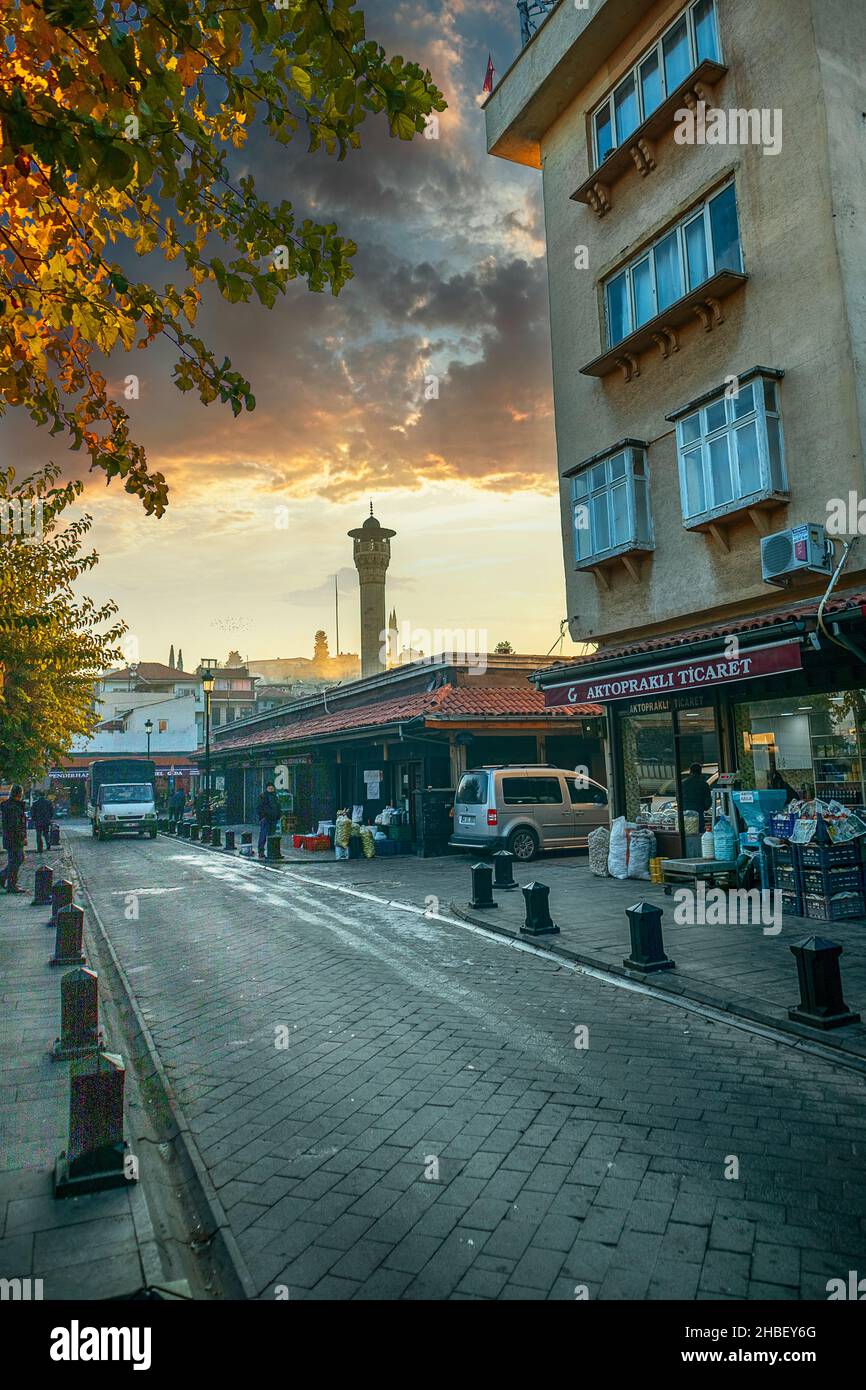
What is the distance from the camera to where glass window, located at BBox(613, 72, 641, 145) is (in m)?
14.0

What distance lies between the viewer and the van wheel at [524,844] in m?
17.0

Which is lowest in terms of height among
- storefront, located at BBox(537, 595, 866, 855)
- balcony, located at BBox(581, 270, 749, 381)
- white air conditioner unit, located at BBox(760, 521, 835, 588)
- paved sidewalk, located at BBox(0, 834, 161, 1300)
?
paved sidewalk, located at BBox(0, 834, 161, 1300)

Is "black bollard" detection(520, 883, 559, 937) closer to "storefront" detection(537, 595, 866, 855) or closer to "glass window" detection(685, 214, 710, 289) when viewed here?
"storefront" detection(537, 595, 866, 855)

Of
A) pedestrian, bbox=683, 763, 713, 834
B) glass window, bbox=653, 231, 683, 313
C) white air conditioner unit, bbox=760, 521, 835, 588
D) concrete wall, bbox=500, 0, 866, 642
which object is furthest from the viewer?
glass window, bbox=653, 231, 683, 313

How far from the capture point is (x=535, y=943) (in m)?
8.88

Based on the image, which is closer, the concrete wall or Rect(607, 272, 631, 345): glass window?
the concrete wall

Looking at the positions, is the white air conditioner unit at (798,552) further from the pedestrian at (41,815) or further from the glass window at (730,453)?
the pedestrian at (41,815)

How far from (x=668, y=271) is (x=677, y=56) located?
3422 mm

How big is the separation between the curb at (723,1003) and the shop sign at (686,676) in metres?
3.97

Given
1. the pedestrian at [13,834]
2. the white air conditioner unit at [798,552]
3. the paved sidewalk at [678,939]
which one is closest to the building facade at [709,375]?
the white air conditioner unit at [798,552]

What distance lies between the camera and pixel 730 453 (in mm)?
11531

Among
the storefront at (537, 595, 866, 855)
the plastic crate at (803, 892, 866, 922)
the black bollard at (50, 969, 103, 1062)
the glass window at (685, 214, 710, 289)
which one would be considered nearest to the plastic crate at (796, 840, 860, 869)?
the plastic crate at (803, 892, 866, 922)

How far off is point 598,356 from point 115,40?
12825 millimetres

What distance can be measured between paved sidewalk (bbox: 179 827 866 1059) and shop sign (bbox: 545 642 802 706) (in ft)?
10.1
